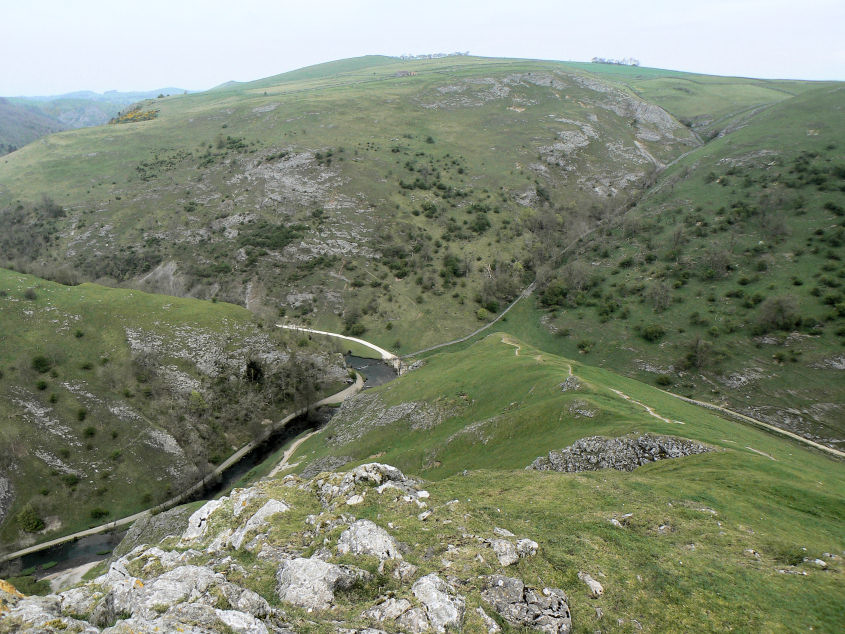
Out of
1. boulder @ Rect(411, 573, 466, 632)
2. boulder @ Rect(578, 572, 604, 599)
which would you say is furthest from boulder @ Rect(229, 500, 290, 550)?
boulder @ Rect(578, 572, 604, 599)

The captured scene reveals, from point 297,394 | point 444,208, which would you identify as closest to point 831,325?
point 297,394

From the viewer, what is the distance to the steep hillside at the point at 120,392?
69500 mm

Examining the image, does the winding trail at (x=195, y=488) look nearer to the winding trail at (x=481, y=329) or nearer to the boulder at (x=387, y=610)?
the winding trail at (x=481, y=329)

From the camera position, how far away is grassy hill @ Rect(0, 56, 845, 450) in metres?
93.1

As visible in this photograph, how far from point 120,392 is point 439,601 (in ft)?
301

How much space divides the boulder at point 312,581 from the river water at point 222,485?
6933 cm

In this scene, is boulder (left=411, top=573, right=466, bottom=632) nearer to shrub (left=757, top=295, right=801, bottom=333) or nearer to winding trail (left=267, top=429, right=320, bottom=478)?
winding trail (left=267, top=429, right=320, bottom=478)

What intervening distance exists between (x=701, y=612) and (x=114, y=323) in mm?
113379

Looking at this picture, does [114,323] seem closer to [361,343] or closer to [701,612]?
[361,343]

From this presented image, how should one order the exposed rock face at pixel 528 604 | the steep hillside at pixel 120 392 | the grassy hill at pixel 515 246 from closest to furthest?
the exposed rock face at pixel 528 604, the steep hillside at pixel 120 392, the grassy hill at pixel 515 246

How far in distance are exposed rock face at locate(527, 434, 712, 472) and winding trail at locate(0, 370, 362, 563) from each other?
224ft

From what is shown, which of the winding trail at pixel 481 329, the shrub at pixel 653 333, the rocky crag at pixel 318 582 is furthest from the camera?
the winding trail at pixel 481 329

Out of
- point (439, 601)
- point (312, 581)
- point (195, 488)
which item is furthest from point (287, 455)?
point (439, 601)

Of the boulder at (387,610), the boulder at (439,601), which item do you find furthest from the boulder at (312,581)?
the boulder at (439,601)
